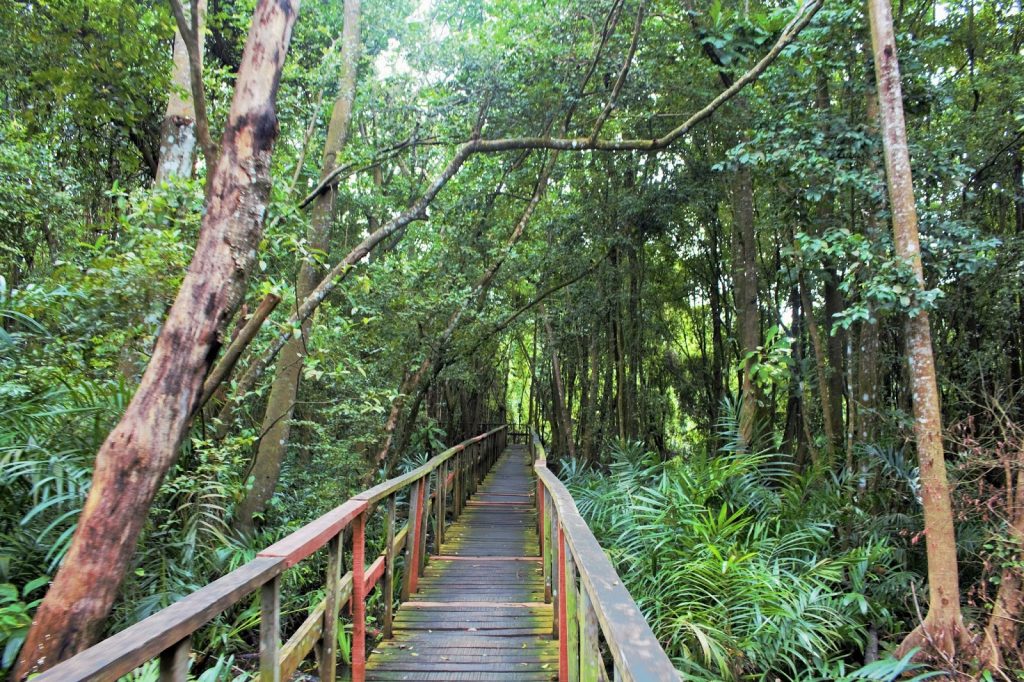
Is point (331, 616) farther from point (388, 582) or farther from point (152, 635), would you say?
point (152, 635)

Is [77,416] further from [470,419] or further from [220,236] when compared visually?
[470,419]

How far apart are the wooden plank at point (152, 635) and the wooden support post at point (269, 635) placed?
0.52 feet

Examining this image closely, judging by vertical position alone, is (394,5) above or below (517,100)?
above

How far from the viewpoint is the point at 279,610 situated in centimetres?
202

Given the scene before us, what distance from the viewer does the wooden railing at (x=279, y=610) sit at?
112cm

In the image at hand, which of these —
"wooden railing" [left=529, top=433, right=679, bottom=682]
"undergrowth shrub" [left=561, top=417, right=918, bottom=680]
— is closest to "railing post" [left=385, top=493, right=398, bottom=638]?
"wooden railing" [left=529, top=433, right=679, bottom=682]

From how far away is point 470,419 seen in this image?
53.8 ft

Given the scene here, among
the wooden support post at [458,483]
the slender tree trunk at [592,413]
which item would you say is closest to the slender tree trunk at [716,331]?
the slender tree trunk at [592,413]

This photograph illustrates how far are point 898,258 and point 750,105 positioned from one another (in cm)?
308

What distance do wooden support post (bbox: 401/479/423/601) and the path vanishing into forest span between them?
0.04ft

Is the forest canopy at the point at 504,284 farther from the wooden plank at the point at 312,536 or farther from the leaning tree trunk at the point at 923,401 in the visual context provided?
the wooden plank at the point at 312,536

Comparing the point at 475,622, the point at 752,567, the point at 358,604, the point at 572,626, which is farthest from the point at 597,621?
the point at 752,567

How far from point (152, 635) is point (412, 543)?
351cm

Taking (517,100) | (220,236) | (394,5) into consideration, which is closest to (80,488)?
(220,236)
